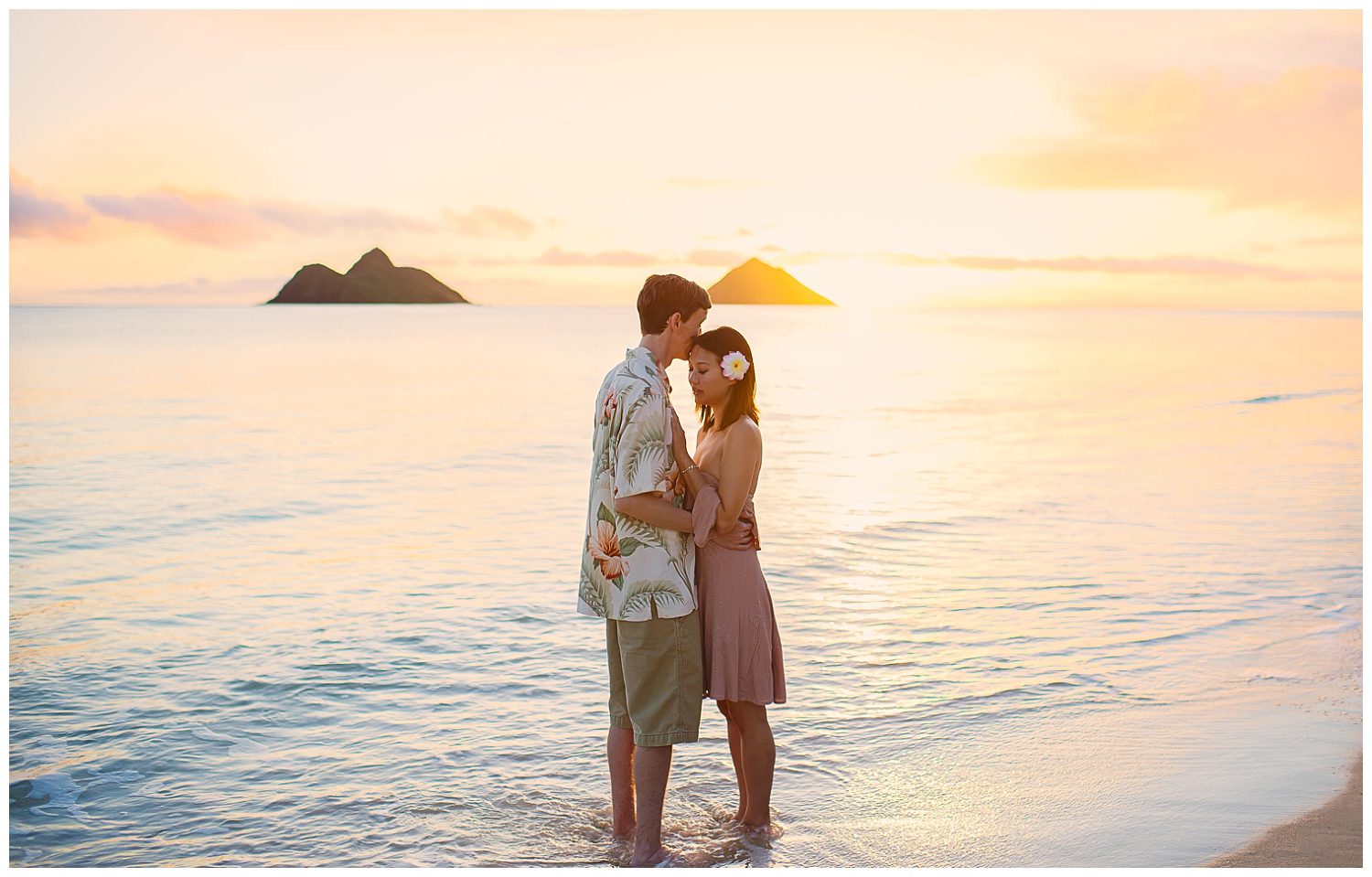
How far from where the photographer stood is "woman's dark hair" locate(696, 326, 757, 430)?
4500 mm

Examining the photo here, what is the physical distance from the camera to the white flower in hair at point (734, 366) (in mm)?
4418

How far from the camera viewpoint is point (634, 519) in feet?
14.7

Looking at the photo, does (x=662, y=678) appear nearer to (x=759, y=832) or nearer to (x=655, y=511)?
(x=655, y=511)

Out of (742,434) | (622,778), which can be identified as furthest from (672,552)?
(622,778)

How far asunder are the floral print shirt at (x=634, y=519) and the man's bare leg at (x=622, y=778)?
57 cm

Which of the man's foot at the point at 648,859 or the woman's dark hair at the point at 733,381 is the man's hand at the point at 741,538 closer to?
the woman's dark hair at the point at 733,381

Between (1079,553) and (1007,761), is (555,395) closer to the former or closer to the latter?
(1079,553)

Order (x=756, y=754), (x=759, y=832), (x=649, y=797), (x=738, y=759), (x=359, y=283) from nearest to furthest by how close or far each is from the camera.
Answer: (x=649, y=797), (x=756, y=754), (x=759, y=832), (x=738, y=759), (x=359, y=283)

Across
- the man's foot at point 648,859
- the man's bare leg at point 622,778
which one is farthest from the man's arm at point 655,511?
the man's foot at point 648,859

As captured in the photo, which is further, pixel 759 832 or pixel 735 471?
pixel 759 832

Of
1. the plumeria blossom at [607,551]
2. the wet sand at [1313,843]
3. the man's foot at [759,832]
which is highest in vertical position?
the plumeria blossom at [607,551]

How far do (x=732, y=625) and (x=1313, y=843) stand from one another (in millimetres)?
2598

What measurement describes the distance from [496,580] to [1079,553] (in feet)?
17.2

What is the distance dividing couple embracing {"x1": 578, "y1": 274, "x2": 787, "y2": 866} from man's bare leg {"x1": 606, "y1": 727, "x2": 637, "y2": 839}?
0.03 feet
